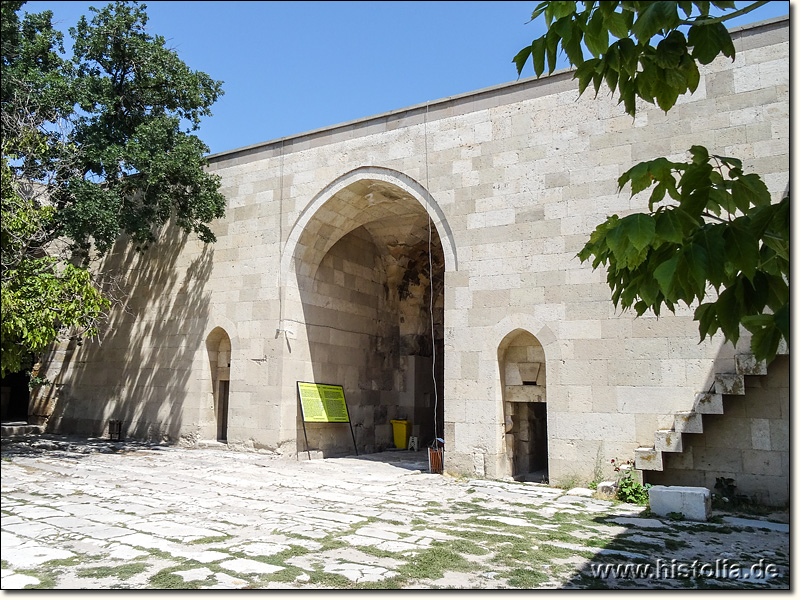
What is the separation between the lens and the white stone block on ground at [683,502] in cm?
653

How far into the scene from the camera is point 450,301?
31.6 feet

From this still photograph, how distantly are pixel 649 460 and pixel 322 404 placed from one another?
20.2 feet

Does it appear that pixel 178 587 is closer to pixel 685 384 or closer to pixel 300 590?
pixel 300 590

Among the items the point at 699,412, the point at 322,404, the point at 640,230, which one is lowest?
the point at 322,404

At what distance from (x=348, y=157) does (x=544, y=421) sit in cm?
557

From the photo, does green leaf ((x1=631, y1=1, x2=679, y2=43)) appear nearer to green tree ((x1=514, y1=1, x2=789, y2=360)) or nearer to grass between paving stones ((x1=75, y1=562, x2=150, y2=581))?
green tree ((x1=514, y1=1, x2=789, y2=360))

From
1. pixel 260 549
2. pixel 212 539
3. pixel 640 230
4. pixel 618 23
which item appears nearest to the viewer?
pixel 640 230

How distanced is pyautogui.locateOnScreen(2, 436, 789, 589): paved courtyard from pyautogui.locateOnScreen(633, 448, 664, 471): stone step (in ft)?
1.84

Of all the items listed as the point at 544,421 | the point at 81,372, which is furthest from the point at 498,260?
the point at 81,372

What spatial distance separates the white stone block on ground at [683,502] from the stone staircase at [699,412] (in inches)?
25.8

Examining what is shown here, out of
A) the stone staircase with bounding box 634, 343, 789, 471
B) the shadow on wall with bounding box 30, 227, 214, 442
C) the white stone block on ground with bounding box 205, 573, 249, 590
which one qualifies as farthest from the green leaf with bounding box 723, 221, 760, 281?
the shadow on wall with bounding box 30, 227, 214, 442

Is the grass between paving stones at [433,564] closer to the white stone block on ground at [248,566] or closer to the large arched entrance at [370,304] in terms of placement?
the white stone block on ground at [248,566]

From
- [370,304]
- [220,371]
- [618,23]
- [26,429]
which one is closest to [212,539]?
[618,23]

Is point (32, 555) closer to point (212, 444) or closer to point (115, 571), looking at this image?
point (115, 571)
